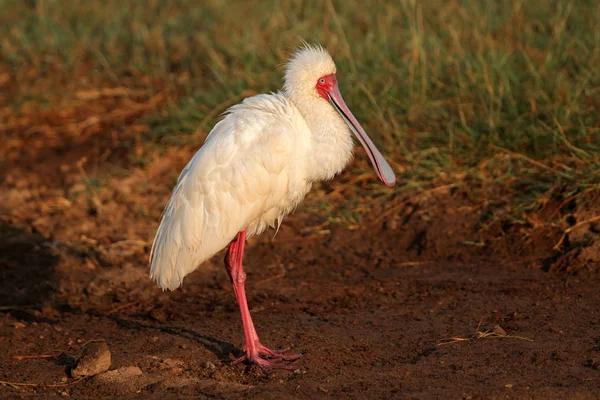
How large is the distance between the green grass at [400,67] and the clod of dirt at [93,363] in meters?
3.23

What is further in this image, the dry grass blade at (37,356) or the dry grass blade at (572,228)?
the dry grass blade at (572,228)

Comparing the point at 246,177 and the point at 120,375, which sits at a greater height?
the point at 246,177

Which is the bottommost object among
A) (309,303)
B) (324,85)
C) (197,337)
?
(309,303)

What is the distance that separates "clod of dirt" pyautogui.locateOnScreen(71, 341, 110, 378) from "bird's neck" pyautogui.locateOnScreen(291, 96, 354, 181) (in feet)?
5.47

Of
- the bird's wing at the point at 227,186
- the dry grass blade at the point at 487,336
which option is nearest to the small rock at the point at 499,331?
the dry grass blade at the point at 487,336

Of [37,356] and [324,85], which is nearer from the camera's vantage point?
[37,356]

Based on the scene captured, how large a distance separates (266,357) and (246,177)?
1125mm

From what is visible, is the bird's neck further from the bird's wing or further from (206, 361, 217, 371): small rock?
(206, 361, 217, 371): small rock

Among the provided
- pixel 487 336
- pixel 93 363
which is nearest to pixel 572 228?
pixel 487 336

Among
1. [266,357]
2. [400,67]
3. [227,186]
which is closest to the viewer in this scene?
[266,357]

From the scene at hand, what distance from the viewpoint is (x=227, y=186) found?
575 cm

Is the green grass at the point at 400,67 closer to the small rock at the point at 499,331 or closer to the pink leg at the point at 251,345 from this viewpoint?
the small rock at the point at 499,331

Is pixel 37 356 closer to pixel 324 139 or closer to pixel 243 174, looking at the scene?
pixel 243 174

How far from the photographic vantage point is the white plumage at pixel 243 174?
18.8ft
